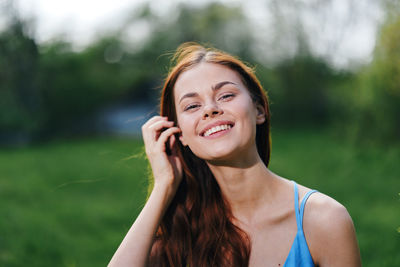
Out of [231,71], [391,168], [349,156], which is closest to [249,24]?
[349,156]

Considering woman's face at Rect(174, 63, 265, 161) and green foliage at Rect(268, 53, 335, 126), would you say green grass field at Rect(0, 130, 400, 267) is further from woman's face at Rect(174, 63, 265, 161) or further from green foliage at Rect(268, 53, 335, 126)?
green foliage at Rect(268, 53, 335, 126)

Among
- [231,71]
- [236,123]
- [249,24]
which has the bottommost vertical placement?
[236,123]

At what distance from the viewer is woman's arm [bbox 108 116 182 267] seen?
2320 mm

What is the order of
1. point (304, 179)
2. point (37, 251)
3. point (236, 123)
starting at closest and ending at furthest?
point (236, 123) → point (37, 251) → point (304, 179)

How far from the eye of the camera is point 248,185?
2.54 metres

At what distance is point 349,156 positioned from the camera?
38.3ft

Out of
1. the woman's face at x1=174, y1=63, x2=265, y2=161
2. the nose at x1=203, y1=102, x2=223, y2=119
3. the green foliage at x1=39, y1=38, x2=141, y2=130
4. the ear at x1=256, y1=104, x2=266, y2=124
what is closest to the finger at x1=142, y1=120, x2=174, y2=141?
the woman's face at x1=174, y1=63, x2=265, y2=161

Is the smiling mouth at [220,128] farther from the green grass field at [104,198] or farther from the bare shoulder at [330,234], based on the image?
the green grass field at [104,198]

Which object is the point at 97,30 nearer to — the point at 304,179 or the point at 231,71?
the point at 304,179

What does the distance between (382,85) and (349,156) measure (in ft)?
7.75

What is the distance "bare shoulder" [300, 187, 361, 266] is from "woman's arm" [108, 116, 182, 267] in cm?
84

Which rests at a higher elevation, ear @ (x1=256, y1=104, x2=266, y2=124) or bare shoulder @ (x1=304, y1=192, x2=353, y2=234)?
ear @ (x1=256, y1=104, x2=266, y2=124)

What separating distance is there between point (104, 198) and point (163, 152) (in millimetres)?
6869

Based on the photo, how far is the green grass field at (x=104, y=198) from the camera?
5707 millimetres
